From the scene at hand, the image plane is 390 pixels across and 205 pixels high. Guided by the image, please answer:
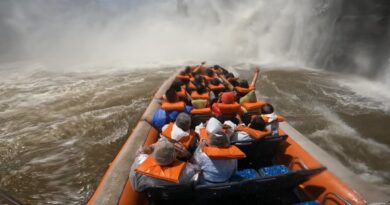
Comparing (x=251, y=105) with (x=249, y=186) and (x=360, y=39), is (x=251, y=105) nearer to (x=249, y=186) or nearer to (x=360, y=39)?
(x=249, y=186)

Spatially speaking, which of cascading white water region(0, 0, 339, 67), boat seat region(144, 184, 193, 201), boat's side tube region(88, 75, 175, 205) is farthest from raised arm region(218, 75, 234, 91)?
cascading white water region(0, 0, 339, 67)

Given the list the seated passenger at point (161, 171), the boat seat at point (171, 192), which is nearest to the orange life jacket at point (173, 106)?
the seated passenger at point (161, 171)

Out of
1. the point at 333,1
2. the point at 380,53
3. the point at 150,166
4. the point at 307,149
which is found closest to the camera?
the point at 150,166

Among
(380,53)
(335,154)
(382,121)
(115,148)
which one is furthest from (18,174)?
(380,53)

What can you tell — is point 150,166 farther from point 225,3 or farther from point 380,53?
point 225,3

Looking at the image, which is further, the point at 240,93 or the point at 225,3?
the point at 225,3

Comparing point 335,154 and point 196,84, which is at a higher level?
point 196,84

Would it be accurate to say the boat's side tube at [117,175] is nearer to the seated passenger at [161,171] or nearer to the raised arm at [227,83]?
the seated passenger at [161,171]

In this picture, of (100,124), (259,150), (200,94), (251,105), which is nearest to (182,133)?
(259,150)
